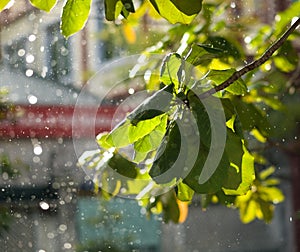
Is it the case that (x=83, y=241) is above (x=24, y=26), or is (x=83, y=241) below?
below

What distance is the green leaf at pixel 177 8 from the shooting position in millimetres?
413

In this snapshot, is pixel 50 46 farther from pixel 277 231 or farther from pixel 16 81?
pixel 277 231

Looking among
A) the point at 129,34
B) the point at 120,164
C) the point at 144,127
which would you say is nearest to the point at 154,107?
the point at 144,127

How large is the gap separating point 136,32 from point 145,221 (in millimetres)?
498

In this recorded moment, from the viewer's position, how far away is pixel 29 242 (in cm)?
166

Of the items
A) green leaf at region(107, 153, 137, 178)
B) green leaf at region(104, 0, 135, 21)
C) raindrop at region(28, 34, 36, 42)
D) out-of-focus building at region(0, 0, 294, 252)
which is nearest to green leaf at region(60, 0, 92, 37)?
green leaf at region(104, 0, 135, 21)

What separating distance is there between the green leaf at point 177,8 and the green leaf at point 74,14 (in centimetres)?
4

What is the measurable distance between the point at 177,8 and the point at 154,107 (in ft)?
0.19

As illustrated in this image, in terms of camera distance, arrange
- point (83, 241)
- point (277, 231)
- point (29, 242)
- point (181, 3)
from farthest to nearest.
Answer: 1. point (277, 231)
2. point (83, 241)
3. point (29, 242)
4. point (181, 3)

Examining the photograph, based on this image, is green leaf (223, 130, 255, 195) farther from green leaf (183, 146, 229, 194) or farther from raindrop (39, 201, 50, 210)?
raindrop (39, 201, 50, 210)

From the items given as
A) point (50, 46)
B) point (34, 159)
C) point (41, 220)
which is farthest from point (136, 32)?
point (41, 220)

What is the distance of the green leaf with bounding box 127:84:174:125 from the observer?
0.42 metres

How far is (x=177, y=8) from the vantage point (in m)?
0.42

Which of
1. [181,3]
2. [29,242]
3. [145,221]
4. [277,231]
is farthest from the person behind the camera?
[277,231]
